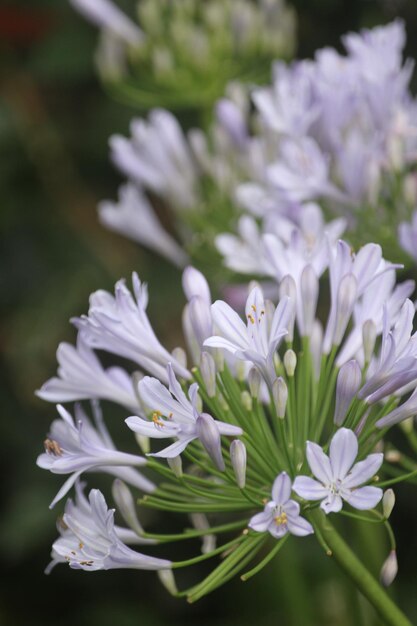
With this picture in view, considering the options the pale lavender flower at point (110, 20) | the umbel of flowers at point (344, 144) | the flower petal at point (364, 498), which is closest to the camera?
the flower petal at point (364, 498)

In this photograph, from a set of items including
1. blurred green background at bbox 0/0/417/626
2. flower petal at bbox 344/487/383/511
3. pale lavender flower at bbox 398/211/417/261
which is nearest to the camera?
flower petal at bbox 344/487/383/511

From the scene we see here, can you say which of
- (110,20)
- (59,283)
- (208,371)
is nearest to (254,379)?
(208,371)

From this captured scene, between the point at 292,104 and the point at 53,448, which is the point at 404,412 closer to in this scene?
Answer: the point at 53,448

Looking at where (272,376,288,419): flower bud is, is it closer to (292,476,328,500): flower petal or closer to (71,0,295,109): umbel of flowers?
(292,476,328,500): flower petal

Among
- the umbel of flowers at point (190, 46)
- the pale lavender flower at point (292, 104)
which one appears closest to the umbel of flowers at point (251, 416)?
the pale lavender flower at point (292, 104)

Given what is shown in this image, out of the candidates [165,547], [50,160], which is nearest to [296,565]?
[165,547]

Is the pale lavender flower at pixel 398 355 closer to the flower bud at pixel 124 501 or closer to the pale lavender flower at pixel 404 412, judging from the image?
the pale lavender flower at pixel 404 412

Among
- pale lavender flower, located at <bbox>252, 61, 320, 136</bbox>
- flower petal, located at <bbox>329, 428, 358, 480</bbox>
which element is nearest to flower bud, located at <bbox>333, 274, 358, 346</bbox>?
flower petal, located at <bbox>329, 428, 358, 480</bbox>
